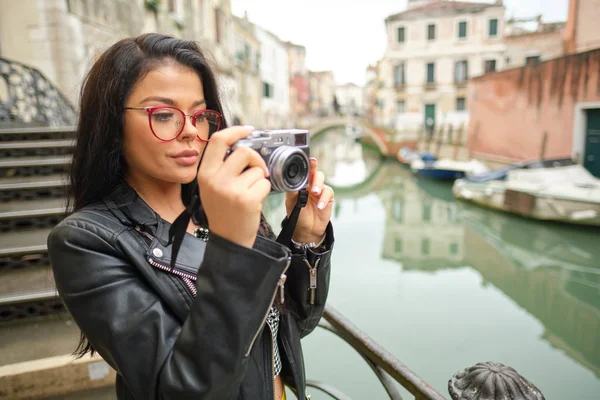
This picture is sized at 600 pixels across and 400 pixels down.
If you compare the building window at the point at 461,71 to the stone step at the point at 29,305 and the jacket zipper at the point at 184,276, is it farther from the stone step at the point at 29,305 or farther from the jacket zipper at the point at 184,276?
the jacket zipper at the point at 184,276

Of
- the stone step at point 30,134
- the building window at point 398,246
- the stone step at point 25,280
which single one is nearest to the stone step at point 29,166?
the stone step at point 30,134

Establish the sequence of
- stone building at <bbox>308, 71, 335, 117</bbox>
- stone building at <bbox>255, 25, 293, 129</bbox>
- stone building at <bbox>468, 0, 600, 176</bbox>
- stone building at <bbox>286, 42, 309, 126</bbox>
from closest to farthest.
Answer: stone building at <bbox>468, 0, 600, 176</bbox>, stone building at <bbox>255, 25, 293, 129</bbox>, stone building at <bbox>286, 42, 309, 126</bbox>, stone building at <bbox>308, 71, 335, 117</bbox>

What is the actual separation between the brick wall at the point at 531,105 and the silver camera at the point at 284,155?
10715 millimetres

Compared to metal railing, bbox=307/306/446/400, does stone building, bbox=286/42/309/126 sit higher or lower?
higher

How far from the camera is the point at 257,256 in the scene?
638 millimetres

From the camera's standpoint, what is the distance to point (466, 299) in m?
5.35

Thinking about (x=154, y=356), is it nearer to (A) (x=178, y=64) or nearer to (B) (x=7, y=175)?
(A) (x=178, y=64)

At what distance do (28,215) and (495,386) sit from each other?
2.58 meters

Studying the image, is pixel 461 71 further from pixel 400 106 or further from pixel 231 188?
pixel 231 188

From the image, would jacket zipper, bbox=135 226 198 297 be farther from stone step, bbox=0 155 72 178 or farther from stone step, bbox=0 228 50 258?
stone step, bbox=0 155 72 178

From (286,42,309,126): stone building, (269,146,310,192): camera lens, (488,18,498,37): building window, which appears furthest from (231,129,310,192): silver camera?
(286,42,309,126): stone building

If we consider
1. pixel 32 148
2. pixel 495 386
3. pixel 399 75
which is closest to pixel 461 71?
pixel 399 75

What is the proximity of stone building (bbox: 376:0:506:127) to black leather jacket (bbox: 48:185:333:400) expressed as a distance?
23.8 metres

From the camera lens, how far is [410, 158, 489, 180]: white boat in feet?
44.2
